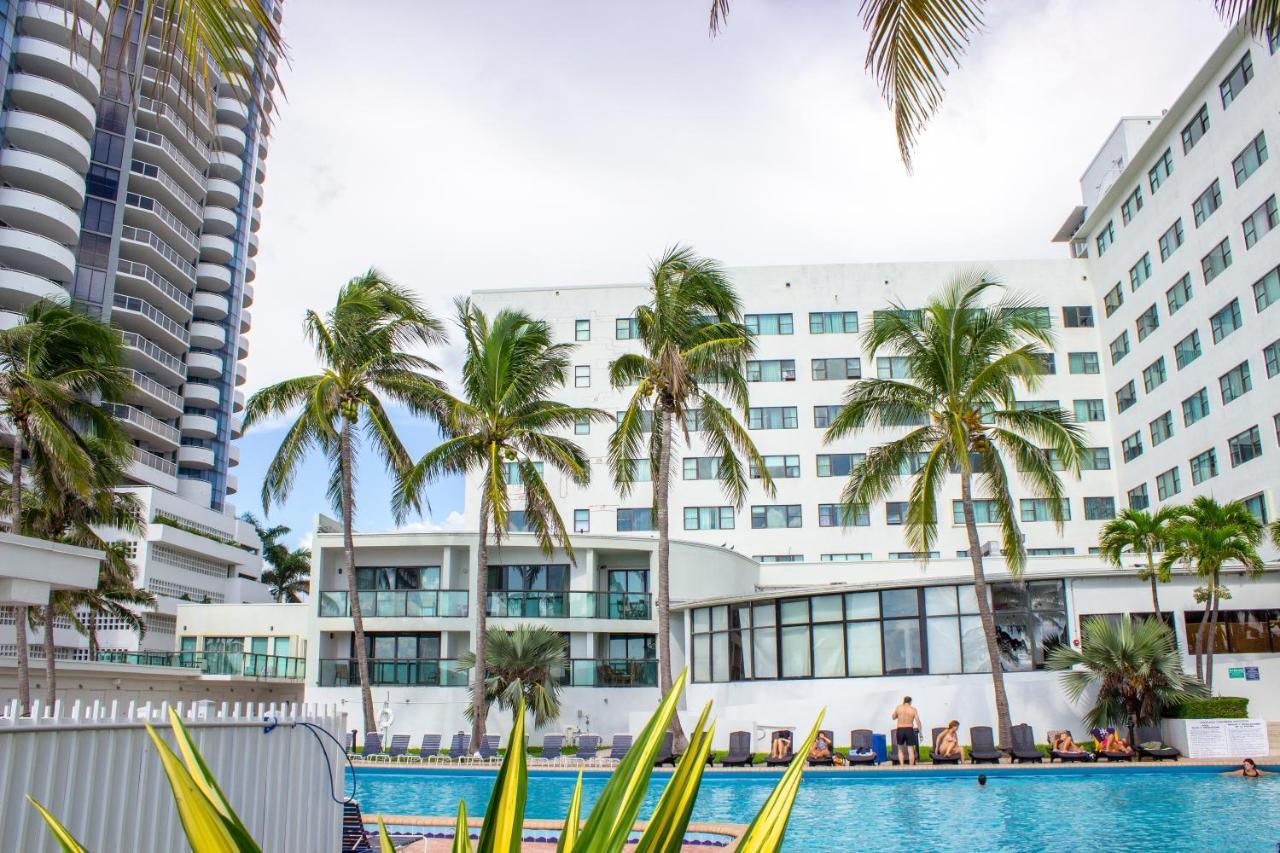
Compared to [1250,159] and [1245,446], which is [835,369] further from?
[1250,159]

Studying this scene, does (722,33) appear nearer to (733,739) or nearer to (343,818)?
(343,818)

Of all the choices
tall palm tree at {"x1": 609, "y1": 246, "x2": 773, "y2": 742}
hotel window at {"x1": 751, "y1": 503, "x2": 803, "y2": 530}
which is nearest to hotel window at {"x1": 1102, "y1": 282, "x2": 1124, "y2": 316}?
hotel window at {"x1": 751, "y1": 503, "x2": 803, "y2": 530}

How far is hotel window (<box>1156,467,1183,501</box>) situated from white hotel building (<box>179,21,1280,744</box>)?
0.50 feet

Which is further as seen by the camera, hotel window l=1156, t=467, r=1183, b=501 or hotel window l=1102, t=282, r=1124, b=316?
hotel window l=1102, t=282, r=1124, b=316

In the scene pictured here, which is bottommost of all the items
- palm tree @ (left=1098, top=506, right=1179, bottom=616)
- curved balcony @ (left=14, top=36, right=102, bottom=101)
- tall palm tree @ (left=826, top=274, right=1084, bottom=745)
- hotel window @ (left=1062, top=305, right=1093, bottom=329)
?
palm tree @ (left=1098, top=506, right=1179, bottom=616)

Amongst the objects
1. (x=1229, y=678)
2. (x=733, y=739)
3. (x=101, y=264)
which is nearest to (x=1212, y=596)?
(x=1229, y=678)

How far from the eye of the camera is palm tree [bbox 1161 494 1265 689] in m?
25.3

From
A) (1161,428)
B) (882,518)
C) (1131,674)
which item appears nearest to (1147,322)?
(1161,428)

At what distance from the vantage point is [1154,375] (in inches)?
1731

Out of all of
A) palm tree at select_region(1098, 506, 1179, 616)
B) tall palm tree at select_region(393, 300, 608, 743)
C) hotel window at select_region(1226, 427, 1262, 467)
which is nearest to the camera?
palm tree at select_region(1098, 506, 1179, 616)

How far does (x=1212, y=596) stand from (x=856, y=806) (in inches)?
549

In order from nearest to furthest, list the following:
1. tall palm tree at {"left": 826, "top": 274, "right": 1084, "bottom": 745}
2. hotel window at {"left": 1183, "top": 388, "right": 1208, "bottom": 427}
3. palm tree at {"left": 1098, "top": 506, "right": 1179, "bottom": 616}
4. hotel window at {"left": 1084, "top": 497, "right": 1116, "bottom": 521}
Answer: tall palm tree at {"left": 826, "top": 274, "right": 1084, "bottom": 745}, palm tree at {"left": 1098, "top": 506, "right": 1179, "bottom": 616}, hotel window at {"left": 1183, "top": 388, "right": 1208, "bottom": 427}, hotel window at {"left": 1084, "top": 497, "right": 1116, "bottom": 521}

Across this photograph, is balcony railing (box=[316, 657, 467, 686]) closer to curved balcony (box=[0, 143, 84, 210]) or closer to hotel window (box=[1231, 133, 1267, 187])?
hotel window (box=[1231, 133, 1267, 187])

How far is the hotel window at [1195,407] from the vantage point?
39562mm
